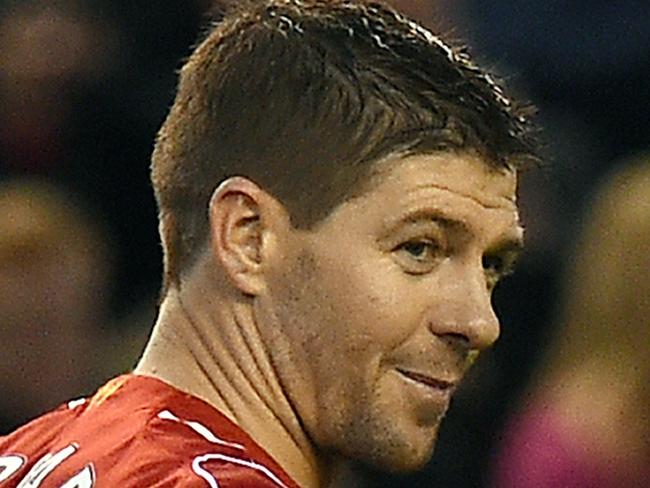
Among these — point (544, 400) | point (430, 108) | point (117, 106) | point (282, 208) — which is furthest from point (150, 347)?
point (117, 106)

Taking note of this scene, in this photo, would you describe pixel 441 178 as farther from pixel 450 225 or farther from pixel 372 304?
pixel 372 304

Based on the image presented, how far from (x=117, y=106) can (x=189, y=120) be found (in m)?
3.02

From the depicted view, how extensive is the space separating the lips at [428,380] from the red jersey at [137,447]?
27 centimetres

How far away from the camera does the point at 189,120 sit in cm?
310

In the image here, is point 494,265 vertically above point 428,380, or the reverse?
point 494,265

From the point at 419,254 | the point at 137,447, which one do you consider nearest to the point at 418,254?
the point at 419,254

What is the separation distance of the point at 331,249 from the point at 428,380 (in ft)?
0.81

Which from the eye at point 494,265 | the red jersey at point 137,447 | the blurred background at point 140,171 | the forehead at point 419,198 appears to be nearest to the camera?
the red jersey at point 137,447

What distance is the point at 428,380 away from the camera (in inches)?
119

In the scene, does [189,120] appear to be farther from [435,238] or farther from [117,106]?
[117,106]

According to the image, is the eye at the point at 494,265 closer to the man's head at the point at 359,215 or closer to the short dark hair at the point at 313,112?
the man's head at the point at 359,215

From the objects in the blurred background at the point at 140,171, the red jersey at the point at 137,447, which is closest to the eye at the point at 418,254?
the red jersey at the point at 137,447

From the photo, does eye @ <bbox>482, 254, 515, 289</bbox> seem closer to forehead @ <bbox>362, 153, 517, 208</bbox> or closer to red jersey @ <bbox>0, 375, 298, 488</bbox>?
forehead @ <bbox>362, 153, 517, 208</bbox>

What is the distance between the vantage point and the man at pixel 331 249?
2.94 metres
